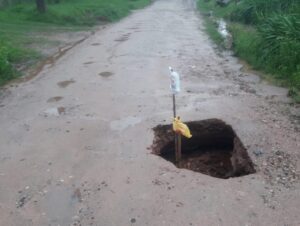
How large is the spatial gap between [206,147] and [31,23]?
15.8 m

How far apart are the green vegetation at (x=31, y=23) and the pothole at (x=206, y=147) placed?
209 inches

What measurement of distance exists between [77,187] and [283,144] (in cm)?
283

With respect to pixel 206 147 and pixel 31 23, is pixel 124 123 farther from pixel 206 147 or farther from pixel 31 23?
pixel 31 23

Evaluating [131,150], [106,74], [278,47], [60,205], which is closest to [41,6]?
[106,74]

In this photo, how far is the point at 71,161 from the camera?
5.53m

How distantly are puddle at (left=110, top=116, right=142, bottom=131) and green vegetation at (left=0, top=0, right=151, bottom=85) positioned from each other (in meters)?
4.28

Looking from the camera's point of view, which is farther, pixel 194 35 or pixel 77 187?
pixel 194 35

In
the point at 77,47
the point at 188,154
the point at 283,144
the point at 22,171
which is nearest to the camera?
the point at 22,171

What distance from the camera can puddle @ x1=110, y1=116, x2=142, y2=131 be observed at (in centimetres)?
661

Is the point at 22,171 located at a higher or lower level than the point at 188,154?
higher

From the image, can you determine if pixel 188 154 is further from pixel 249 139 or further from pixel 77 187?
pixel 77 187

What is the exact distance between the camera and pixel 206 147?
657cm

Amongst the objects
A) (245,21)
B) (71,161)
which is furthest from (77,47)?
(71,161)

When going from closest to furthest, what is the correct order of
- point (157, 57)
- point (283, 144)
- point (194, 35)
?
point (283, 144) < point (157, 57) < point (194, 35)
